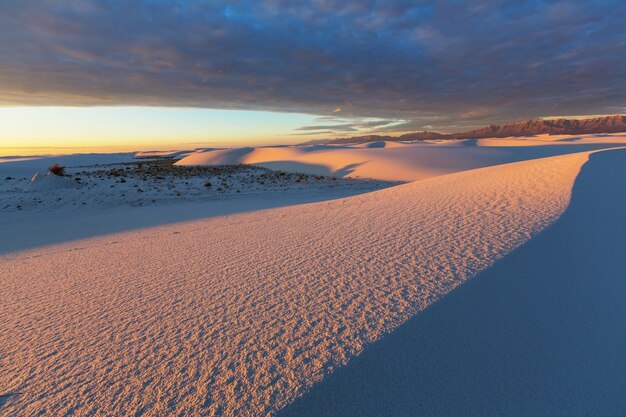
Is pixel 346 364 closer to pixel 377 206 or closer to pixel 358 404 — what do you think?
pixel 358 404

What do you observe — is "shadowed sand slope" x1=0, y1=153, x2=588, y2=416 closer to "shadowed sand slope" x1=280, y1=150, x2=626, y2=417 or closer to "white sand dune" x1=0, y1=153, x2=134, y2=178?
"shadowed sand slope" x1=280, y1=150, x2=626, y2=417

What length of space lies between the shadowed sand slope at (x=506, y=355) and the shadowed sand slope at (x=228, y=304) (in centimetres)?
15

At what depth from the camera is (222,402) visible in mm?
1667

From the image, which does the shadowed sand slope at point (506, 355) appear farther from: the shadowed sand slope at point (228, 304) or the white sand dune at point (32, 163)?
the white sand dune at point (32, 163)

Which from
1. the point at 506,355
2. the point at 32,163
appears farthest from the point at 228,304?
the point at 32,163

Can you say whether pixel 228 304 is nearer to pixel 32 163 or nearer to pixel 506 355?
pixel 506 355

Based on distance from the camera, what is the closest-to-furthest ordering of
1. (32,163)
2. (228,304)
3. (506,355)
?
(506,355)
(228,304)
(32,163)

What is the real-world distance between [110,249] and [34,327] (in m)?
2.88

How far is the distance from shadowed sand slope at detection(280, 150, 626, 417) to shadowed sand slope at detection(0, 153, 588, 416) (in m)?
0.15

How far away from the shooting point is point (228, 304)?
2.70 metres

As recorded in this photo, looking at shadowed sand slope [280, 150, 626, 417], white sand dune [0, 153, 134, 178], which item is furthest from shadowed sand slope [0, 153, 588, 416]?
white sand dune [0, 153, 134, 178]

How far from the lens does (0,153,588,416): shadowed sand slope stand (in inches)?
70.5

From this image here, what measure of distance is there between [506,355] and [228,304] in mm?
2042

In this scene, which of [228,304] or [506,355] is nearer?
[506,355]
